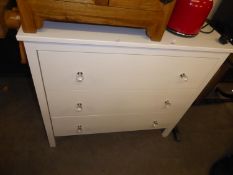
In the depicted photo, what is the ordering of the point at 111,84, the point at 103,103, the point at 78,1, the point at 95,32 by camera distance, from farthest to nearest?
the point at 103,103, the point at 111,84, the point at 95,32, the point at 78,1

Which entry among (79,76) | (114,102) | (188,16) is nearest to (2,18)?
(79,76)

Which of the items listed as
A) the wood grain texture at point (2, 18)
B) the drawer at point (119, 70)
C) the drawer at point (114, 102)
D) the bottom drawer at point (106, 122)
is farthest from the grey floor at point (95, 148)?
the wood grain texture at point (2, 18)

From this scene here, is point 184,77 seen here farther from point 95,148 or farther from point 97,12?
point 95,148

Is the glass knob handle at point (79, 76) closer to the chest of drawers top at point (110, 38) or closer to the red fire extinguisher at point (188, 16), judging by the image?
the chest of drawers top at point (110, 38)

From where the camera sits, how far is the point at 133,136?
1.44 metres

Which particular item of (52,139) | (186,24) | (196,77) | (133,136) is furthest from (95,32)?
(133,136)

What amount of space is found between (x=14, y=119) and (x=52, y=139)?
1.28 ft

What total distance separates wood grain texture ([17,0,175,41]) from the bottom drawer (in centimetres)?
58

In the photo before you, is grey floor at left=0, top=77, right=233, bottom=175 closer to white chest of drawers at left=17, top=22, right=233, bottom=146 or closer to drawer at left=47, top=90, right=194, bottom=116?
white chest of drawers at left=17, top=22, right=233, bottom=146

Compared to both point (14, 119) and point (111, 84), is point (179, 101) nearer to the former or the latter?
point (111, 84)

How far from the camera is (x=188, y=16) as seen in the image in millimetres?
779

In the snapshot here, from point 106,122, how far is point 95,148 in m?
0.28

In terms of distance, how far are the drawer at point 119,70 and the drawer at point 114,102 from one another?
0.05 meters

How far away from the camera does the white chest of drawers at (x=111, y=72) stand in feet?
2.36
